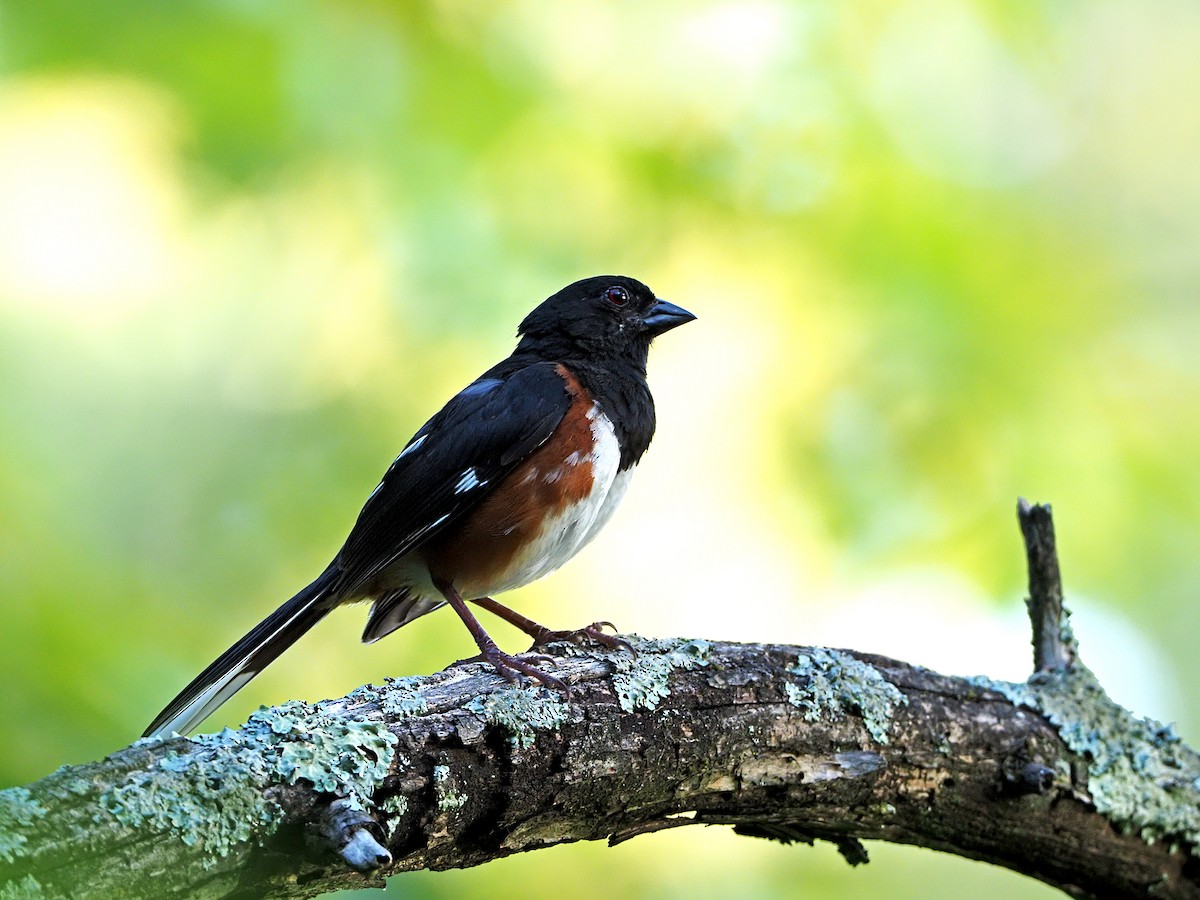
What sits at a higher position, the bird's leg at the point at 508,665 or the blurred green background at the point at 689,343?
the blurred green background at the point at 689,343

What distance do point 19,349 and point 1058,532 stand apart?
352cm

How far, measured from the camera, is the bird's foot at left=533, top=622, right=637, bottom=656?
2783 mm

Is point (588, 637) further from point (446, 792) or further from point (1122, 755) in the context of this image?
point (1122, 755)

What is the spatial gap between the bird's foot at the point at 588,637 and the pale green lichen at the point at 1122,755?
1.01m

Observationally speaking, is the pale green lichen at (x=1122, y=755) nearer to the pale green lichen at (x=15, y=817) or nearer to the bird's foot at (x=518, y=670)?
the bird's foot at (x=518, y=670)

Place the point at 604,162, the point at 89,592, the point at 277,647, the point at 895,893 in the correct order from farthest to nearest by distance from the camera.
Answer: the point at 895,893 < the point at 604,162 < the point at 277,647 < the point at 89,592

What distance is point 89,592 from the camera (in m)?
2.52

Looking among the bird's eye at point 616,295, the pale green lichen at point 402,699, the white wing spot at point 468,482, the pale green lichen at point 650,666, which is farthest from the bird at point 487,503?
the pale green lichen at point 402,699

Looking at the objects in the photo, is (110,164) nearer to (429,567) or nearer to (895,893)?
(429,567)

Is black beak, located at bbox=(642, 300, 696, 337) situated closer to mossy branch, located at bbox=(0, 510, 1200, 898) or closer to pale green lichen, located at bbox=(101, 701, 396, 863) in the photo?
mossy branch, located at bbox=(0, 510, 1200, 898)

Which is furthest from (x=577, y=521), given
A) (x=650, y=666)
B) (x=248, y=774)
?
(x=248, y=774)

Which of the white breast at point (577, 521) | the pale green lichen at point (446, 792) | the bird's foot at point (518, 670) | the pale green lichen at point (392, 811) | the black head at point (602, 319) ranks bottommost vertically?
the pale green lichen at point (392, 811)

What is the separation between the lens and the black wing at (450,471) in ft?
10.2

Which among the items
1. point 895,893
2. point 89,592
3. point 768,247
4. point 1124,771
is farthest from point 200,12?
point 895,893
